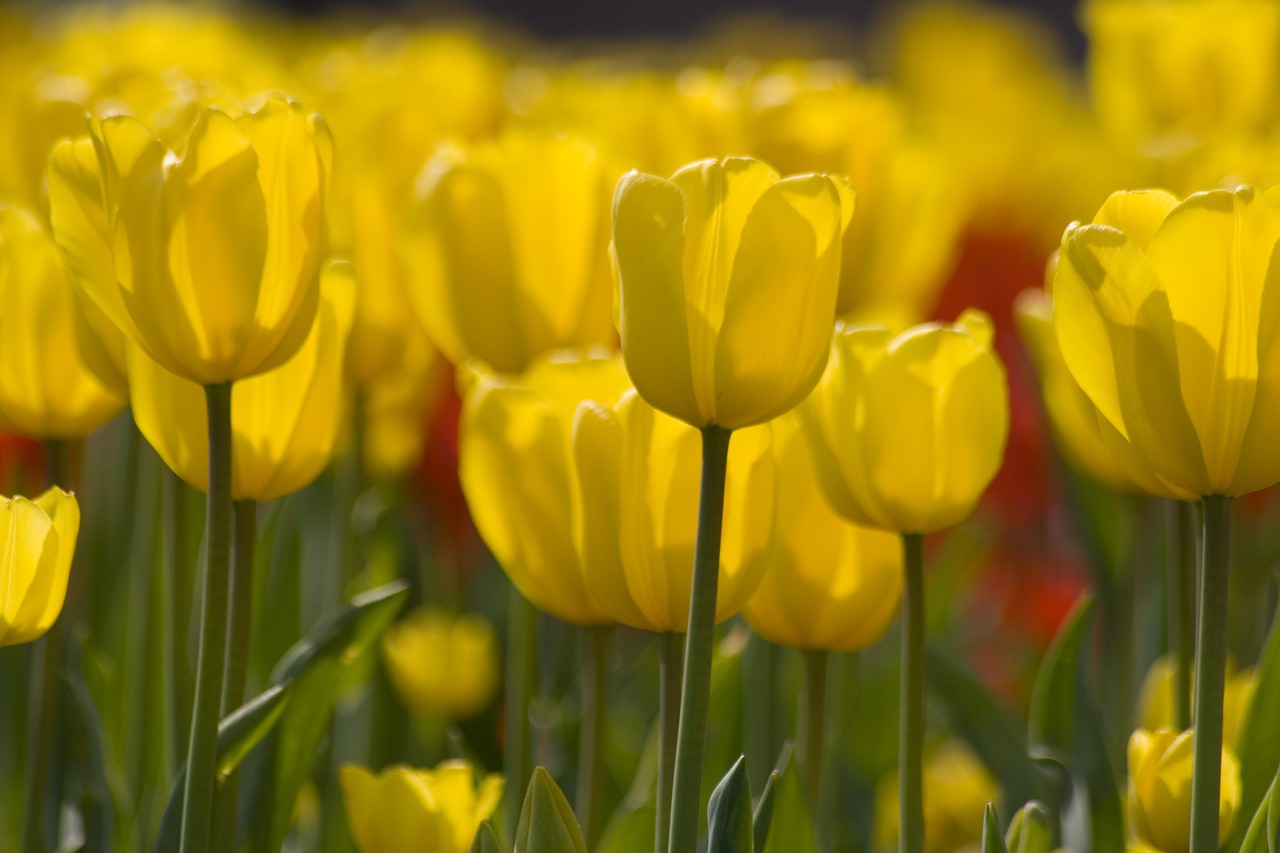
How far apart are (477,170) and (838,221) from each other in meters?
0.36

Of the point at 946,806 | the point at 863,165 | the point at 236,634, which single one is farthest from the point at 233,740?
the point at 946,806

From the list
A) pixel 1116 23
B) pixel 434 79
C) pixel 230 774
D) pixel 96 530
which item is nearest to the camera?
pixel 230 774

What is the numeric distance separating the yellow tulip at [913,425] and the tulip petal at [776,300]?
0.07 metres

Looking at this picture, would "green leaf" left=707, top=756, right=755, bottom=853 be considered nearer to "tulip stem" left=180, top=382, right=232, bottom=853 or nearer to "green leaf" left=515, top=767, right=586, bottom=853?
"green leaf" left=515, top=767, right=586, bottom=853

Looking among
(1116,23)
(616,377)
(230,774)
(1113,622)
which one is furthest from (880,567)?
(1116,23)

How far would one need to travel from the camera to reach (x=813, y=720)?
2.15ft

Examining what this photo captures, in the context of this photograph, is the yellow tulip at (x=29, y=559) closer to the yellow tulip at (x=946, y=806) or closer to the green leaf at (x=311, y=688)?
the green leaf at (x=311, y=688)

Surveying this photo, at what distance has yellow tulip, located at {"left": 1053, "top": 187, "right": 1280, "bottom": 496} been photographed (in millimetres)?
481

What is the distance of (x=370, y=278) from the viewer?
3.01ft

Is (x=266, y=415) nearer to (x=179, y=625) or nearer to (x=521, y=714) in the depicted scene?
(x=179, y=625)

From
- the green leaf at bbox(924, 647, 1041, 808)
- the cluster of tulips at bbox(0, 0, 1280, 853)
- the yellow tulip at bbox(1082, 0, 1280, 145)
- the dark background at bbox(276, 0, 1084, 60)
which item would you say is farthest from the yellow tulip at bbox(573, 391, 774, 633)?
the dark background at bbox(276, 0, 1084, 60)

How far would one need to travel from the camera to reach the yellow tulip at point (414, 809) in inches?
24.1

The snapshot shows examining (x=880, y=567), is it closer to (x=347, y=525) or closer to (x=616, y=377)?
(x=616, y=377)

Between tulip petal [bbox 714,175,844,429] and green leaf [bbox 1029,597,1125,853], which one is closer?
tulip petal [bbox 714,175,844,429]
